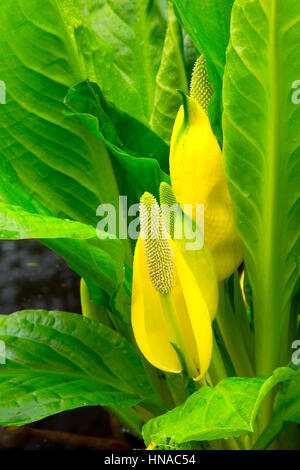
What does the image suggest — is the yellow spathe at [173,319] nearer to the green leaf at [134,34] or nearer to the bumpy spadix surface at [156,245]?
the bumpy spadix surface at [156,245]

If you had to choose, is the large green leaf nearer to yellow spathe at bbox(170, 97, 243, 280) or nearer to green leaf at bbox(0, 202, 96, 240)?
yellow spathe at bbox(170, 97, 243, 280)

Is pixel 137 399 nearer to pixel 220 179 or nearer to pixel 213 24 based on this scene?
pixel 220 179

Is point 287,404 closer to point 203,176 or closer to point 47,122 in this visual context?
point 203,176

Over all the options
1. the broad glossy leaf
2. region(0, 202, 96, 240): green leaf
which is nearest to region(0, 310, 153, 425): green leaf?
the broad glossy leaf

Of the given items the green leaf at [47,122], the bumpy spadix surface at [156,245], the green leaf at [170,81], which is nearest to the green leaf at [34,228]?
the bumpy spadix surface at [156,245]

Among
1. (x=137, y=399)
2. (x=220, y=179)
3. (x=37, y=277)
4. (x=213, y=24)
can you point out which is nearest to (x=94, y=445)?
(x=137, y=399)
